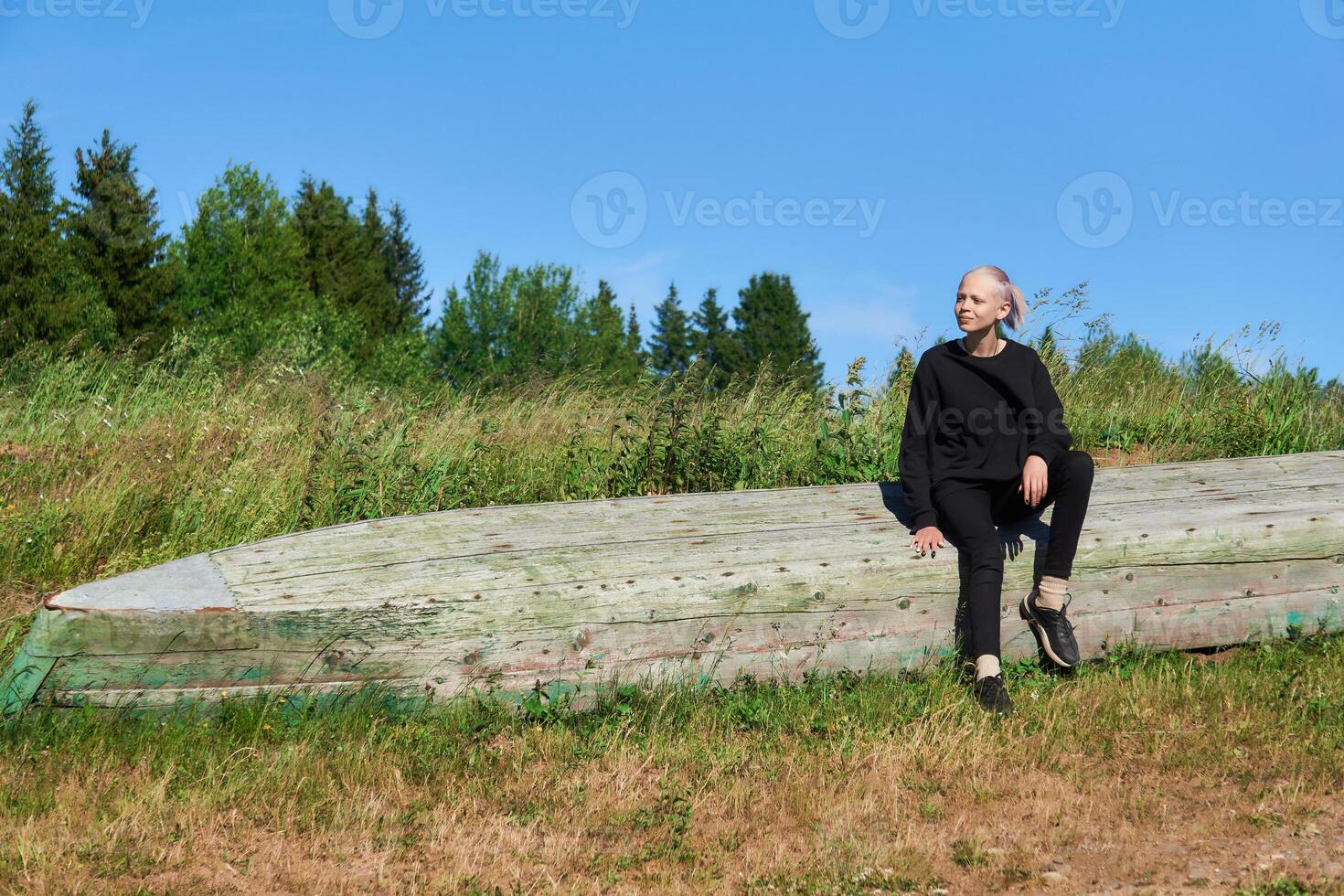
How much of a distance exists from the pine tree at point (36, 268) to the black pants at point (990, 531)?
103 ft

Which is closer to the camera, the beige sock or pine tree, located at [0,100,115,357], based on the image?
the beige sock

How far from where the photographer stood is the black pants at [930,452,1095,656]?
4438 mm

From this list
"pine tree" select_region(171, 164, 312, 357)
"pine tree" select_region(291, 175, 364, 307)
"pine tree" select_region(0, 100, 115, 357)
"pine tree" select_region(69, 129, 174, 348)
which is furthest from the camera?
"pine tree" select_region(291, 175, 364, 307)

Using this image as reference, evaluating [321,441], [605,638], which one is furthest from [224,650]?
[321,441]

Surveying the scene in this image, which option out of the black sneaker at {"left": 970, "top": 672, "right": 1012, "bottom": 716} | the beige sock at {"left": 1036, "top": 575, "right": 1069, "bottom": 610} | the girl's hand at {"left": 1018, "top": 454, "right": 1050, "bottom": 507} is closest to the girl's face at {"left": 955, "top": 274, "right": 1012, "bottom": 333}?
the girl's hand at {"left": 1018, "top": 454, "right": 1050, "bottom": 507}

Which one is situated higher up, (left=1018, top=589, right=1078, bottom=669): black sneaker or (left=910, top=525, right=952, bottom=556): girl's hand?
(left=910, top=525, right=952, bottom=556): girl's hand

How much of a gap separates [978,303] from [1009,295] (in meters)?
0.18

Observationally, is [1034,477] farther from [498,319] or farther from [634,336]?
[634,336]

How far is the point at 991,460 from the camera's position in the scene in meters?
4.67

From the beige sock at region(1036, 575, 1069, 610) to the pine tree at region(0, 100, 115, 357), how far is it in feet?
104

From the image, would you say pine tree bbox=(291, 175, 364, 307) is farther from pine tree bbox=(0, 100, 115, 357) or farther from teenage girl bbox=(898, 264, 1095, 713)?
teenage girl bbox=(898, 264, 1095, 713)

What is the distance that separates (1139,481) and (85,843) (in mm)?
5473

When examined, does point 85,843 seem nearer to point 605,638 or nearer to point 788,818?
point 605,638

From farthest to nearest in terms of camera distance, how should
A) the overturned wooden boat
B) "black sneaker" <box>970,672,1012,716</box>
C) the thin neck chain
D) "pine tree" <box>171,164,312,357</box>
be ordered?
"pine tree" <box>171,164,312,357</box>, the thin neck chain, "black sneaker" <box>970,672,1012,716</box>, the overturned wooden boat
